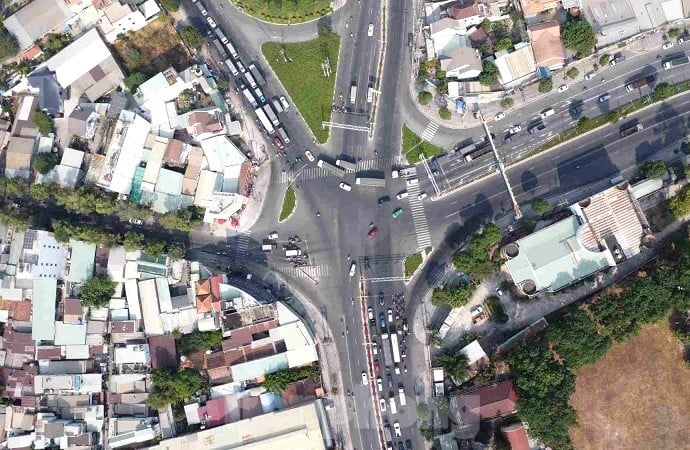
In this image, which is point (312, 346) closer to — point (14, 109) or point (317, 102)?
point (317, 102)

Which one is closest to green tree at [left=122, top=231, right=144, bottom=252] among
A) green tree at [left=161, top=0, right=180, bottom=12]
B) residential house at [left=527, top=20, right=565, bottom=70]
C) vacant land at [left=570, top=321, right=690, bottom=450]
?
green tree at [left=161, top=0, right=180, bottom=12]

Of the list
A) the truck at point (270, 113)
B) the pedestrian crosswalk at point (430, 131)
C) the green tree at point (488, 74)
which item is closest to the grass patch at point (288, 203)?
the truck at point (270, 113)

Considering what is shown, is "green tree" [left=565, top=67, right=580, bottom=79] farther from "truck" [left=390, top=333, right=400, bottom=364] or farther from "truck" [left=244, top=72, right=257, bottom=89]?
"truck" [left=244, top=72, right=257, bottom=89]

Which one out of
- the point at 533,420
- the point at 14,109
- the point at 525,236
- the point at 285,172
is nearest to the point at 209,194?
the point at 285,172

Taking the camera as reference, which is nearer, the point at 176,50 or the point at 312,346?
the point at 312,346

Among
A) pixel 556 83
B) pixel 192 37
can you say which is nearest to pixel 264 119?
pixel 192 37

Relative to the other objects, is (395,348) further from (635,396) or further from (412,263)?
(635,396)

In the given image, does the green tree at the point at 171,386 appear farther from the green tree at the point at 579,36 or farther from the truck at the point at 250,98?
the green tree at the point at 579,36
